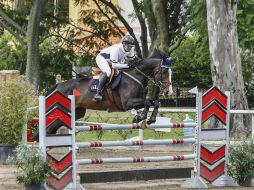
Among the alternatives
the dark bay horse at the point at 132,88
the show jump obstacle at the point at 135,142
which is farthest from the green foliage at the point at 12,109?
the show jump obstacle at the point at 135,142

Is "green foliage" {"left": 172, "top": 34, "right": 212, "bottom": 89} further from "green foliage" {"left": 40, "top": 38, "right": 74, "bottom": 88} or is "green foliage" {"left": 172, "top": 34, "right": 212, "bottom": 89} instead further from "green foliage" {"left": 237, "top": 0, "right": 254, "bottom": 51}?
"green foliage" {"left": 237, "top": 0, "right": 254, "bottom": 51}

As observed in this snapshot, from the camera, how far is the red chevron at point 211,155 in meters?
14.9

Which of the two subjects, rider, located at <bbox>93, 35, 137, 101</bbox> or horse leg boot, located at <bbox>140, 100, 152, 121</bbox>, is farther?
rider, located at <bbox>93, 35, 137, 101</bbox>

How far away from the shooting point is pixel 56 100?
1341cm

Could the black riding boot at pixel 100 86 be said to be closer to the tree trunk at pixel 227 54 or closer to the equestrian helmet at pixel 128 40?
the equestrian helmet at pixel 128 40

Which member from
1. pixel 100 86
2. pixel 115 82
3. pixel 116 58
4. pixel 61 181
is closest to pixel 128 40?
pixel 116 58

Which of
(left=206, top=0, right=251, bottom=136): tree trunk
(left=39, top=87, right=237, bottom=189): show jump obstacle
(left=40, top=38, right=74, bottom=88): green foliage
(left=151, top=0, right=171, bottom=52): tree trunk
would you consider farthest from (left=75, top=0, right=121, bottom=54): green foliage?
(left=39, top=87, right=237, bottom=189): show jump obstacle

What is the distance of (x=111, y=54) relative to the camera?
17219 mm

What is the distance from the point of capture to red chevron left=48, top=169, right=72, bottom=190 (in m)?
13.5

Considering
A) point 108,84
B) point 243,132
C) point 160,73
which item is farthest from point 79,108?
point 243,132

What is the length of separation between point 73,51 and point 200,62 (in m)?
5.65

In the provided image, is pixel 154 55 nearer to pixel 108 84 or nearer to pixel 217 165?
pixel 108 84

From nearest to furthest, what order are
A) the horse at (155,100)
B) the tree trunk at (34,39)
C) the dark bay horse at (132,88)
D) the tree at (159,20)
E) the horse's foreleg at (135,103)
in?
the horse at (155,100), the dark bay horse at (132,88), the horse's foreleg at (135,103), the tree trunk at (34,39), the tree at (159,20)

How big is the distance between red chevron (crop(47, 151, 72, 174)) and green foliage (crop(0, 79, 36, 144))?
4.15 meters
